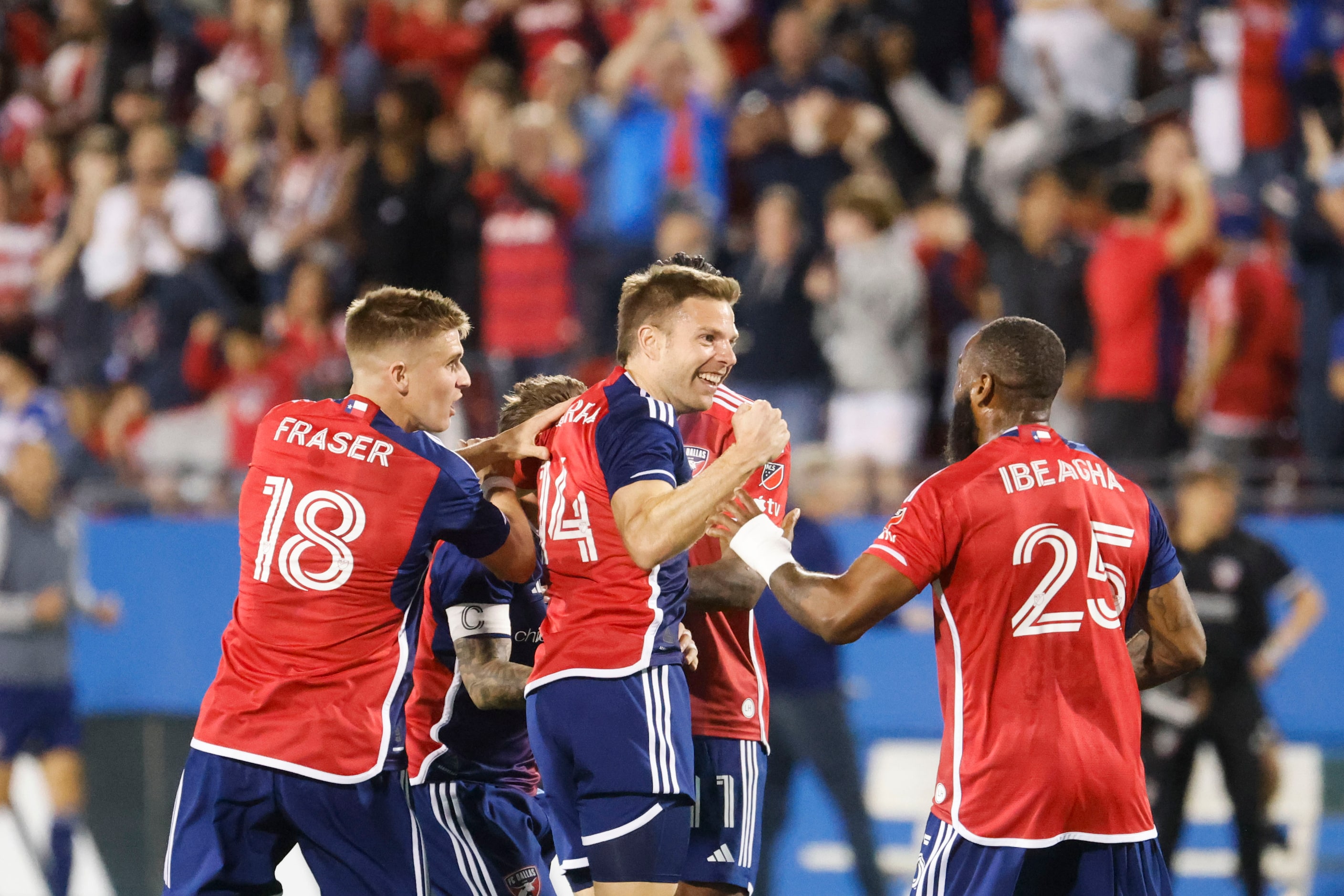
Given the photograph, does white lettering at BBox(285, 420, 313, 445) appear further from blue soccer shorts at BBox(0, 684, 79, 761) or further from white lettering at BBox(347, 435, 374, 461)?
blue soccer shorts at BBox(0, 684, 79, 761)

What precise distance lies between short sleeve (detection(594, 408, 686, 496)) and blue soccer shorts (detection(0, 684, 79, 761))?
690 cm

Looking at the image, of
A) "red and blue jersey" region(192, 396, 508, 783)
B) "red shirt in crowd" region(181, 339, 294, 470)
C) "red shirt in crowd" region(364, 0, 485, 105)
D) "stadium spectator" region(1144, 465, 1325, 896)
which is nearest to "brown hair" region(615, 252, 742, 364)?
"red and blue jersey" region(192, 396, 508, 783)

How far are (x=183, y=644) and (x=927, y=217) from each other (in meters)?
5.62

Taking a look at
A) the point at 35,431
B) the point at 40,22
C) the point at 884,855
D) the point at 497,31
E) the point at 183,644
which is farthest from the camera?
the point at 40,22

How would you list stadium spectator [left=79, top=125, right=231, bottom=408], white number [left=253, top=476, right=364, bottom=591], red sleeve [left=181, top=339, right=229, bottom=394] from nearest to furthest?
white number [left=253, top=476, right=364, bottom=591] → red sleeve [left=181, top=339, right=229, bottom=394] → stadium spectator [left=79, top=125, right=231, bottom=408]

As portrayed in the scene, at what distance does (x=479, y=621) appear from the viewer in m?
5.49

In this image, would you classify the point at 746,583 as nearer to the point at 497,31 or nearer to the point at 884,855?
the point at 884,855

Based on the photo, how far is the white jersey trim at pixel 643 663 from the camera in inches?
194

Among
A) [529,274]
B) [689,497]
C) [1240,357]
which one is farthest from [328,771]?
[529,274]

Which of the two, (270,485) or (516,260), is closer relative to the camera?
(270,485)

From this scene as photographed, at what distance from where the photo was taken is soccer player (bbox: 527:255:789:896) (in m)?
4.79

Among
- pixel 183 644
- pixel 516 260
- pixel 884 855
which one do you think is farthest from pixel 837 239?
pixel 183 644

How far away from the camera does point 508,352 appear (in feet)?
36.5

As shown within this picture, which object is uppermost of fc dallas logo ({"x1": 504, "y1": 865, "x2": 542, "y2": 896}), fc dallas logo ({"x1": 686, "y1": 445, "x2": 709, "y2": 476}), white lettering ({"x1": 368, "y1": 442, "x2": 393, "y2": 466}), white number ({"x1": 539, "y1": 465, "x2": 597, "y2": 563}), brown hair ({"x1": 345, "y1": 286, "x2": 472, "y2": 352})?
brown hair ({"x1": 345, "y1": 286, "x2": 472, "y2": 352})
